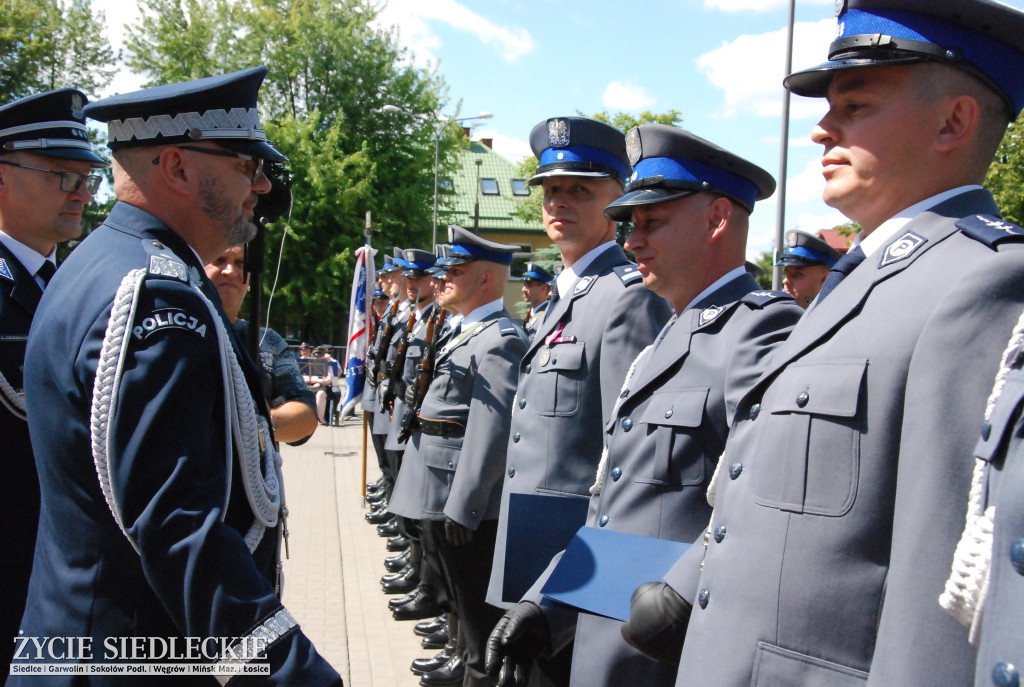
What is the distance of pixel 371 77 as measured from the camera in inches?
1273

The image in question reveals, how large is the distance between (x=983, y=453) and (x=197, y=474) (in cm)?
137

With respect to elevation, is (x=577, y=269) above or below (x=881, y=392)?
above

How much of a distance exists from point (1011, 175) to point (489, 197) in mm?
31115

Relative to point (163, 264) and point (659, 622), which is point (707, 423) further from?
point (163, 264)

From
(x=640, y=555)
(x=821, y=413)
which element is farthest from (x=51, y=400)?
(x=821, y=413)

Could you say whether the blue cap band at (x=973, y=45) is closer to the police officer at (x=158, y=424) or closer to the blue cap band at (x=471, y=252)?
the police officer at (x=158, y=424)

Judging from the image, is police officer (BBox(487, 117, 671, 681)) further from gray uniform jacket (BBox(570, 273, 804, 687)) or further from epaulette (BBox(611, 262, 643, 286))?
gray uniform jacket (BBox(570, 273, 804, 687))

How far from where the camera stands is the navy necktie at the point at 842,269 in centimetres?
167

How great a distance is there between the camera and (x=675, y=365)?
2533mm

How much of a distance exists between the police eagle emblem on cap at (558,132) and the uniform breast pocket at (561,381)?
3.10 feet

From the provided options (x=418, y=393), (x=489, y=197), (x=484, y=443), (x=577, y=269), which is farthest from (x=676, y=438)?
(x=489, y=197)

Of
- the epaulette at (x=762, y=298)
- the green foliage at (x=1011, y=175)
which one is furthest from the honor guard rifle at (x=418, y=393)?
the green foliage at (x=1011, y=175)

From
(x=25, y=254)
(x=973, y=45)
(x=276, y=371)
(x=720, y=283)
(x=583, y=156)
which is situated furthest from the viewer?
(x=583, y=156)

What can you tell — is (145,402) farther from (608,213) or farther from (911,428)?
(608,213)
